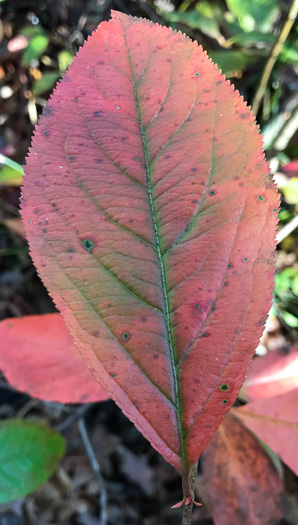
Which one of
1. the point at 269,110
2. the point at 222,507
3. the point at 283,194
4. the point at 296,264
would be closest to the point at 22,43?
the point at 269,110

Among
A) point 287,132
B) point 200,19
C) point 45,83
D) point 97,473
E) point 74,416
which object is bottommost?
point 97,473

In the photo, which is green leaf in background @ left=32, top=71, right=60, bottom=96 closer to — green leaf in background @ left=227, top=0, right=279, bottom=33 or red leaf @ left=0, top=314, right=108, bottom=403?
green leaf in background @ left=227, top=0, right=279, bottom=33

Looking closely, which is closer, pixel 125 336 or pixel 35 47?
pixel 125 336

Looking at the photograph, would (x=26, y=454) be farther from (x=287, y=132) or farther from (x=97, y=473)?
(x=287, y=132)

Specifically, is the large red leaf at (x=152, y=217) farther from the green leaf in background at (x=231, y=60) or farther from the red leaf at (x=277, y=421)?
the green leaf in background at (x=231, y=60)

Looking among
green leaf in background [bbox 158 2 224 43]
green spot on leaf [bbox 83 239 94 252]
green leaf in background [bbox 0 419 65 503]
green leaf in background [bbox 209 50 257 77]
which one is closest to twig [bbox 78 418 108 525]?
green leaf in background [bbox 0 419 65 503]

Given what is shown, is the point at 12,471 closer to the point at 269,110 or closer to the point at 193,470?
the point at 193,470

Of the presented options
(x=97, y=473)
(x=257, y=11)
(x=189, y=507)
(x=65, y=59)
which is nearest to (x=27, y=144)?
(x=65, y=59)
